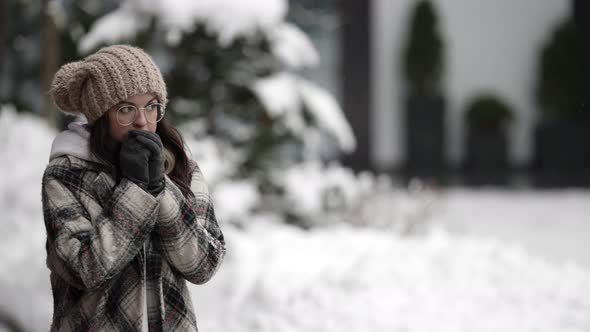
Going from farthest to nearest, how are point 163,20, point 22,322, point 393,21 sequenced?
1. point 393,21
2. point 163,20
3. point 22,322

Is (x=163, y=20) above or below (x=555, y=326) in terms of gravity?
above

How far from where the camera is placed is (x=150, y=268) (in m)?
1.49

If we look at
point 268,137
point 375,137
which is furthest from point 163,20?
point 375,137

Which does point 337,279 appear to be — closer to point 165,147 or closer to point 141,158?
point 165,147

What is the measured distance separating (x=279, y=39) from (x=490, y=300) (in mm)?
1810

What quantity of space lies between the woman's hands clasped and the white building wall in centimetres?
1049

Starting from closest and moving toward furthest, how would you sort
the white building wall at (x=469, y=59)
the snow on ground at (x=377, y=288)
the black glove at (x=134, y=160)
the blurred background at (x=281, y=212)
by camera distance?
the black glove at (x=134, y=160) → the snow on ground at (x=377, y=288) → the blurred background at (x=281, y=212) → the white building wall at (x=469, y=59)

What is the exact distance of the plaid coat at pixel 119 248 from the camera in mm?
1353

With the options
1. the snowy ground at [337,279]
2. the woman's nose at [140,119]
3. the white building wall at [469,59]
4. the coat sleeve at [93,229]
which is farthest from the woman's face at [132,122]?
the white building wall at [469,59]

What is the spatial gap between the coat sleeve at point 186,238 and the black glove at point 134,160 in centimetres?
7

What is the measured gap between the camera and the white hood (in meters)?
1.43

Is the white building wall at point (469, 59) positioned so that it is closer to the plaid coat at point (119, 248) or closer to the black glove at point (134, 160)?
the plaid coat at point (119, 248)

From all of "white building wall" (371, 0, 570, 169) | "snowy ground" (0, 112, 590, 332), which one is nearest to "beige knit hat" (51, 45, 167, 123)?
"snowy ground" (0, 112, 590, 332)

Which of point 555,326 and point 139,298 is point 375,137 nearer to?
point 555,326
